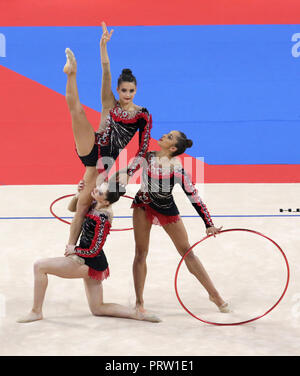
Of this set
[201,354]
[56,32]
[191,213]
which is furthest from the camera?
[56,32]

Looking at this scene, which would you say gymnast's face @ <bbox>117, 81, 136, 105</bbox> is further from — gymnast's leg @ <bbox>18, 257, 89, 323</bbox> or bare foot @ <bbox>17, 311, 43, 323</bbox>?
bare foot @ <bbox>17, 311, 43, 323</bbox>

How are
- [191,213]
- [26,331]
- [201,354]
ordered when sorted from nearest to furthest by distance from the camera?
[201,354]
[26,331]
[191,213]

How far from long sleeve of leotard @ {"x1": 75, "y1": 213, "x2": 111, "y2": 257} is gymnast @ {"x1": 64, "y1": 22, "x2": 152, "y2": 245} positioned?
174 mm

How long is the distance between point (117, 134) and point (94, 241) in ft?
2.46

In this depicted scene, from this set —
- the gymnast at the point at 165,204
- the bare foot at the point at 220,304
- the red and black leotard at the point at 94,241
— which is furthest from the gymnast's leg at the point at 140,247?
the bare foot at the point at 220,304

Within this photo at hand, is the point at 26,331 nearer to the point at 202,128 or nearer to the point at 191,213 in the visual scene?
the point at 191,213

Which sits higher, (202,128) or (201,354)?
(202,128)

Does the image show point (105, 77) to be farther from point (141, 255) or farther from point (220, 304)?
point (220, 304)

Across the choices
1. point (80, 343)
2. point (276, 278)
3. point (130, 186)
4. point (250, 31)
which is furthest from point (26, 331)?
point (250, 31)

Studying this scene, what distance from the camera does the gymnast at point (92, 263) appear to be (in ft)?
10.8

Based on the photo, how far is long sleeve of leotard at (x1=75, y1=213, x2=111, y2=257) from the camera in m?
3.27

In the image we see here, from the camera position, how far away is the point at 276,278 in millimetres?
4172

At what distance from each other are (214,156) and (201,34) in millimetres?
1656

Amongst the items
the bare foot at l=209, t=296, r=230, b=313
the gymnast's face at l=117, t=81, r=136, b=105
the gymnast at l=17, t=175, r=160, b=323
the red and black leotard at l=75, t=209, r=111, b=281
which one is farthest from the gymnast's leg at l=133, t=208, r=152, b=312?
the gymnast's face at l=117, t=81, r=136, b=105
